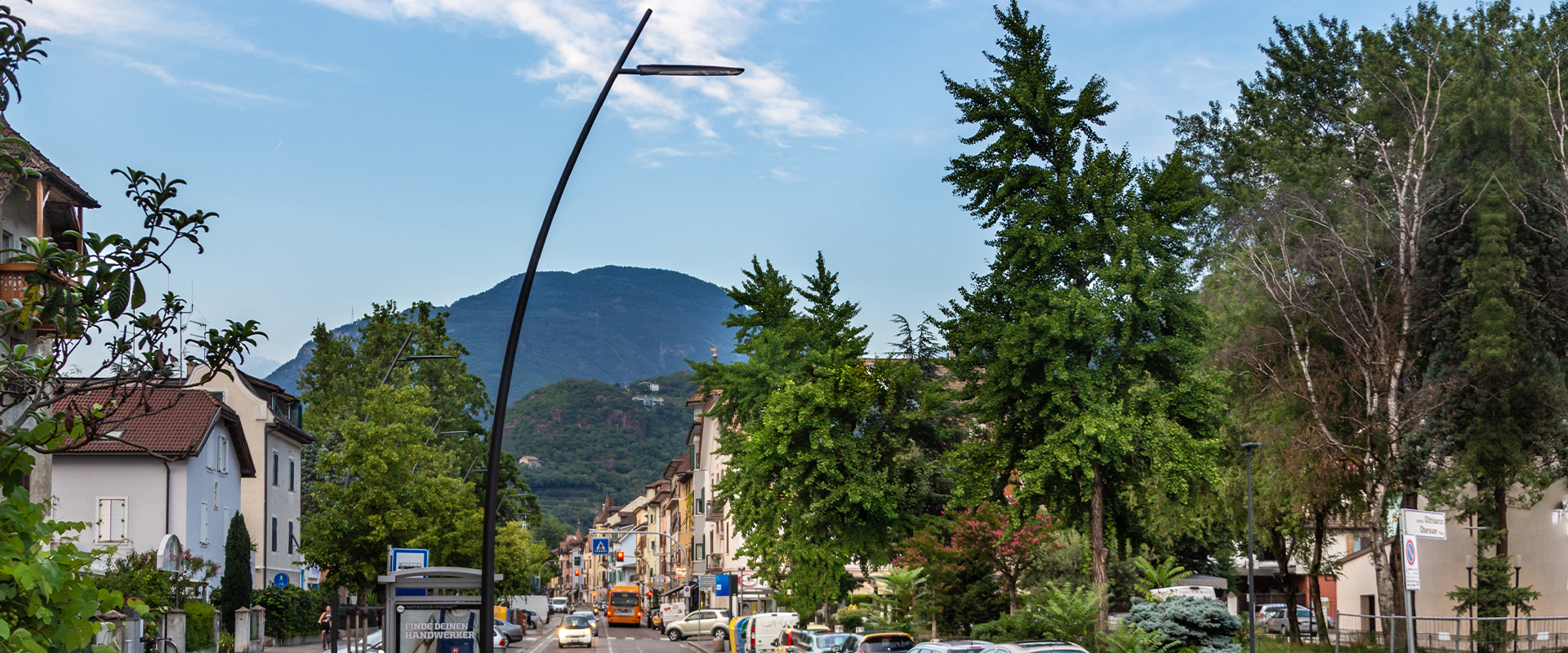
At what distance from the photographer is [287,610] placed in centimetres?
4834

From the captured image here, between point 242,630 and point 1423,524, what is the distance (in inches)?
1367

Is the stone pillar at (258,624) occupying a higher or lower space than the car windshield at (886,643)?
lower

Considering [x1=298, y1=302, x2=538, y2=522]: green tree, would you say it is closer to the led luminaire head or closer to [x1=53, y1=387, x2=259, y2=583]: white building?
[x1=53, y1=387, x2=259, y2=583]: white building

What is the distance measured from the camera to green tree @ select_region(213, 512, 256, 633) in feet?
139

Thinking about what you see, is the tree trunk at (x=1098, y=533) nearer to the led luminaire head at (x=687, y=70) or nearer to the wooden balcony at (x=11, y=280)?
the led luminaire head at (x=687, y=70)

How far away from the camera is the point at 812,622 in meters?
47.3

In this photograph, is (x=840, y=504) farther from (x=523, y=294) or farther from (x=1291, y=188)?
(x=523, y=294)

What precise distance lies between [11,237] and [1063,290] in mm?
21936

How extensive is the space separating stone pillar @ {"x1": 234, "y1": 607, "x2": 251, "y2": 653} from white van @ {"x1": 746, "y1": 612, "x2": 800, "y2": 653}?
16768 millimetres

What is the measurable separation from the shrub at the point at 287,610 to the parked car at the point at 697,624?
20484 millimetres

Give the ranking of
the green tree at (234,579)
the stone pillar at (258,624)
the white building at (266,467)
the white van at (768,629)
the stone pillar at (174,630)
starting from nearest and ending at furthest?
the stone pillar at (174,630)
the green tree at (234,579)
the stone pillar at (258,624)
the white van at (768,629)
the white building at (266,467)

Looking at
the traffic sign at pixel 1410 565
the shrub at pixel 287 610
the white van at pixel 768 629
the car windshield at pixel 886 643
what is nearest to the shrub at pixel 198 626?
the shrub at pixel 287 610

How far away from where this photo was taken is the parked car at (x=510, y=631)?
178ft

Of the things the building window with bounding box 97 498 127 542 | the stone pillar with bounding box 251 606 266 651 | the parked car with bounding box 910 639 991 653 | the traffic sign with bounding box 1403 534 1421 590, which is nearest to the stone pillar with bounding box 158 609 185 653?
the stone pillar with bounding box 251 606 266 651
